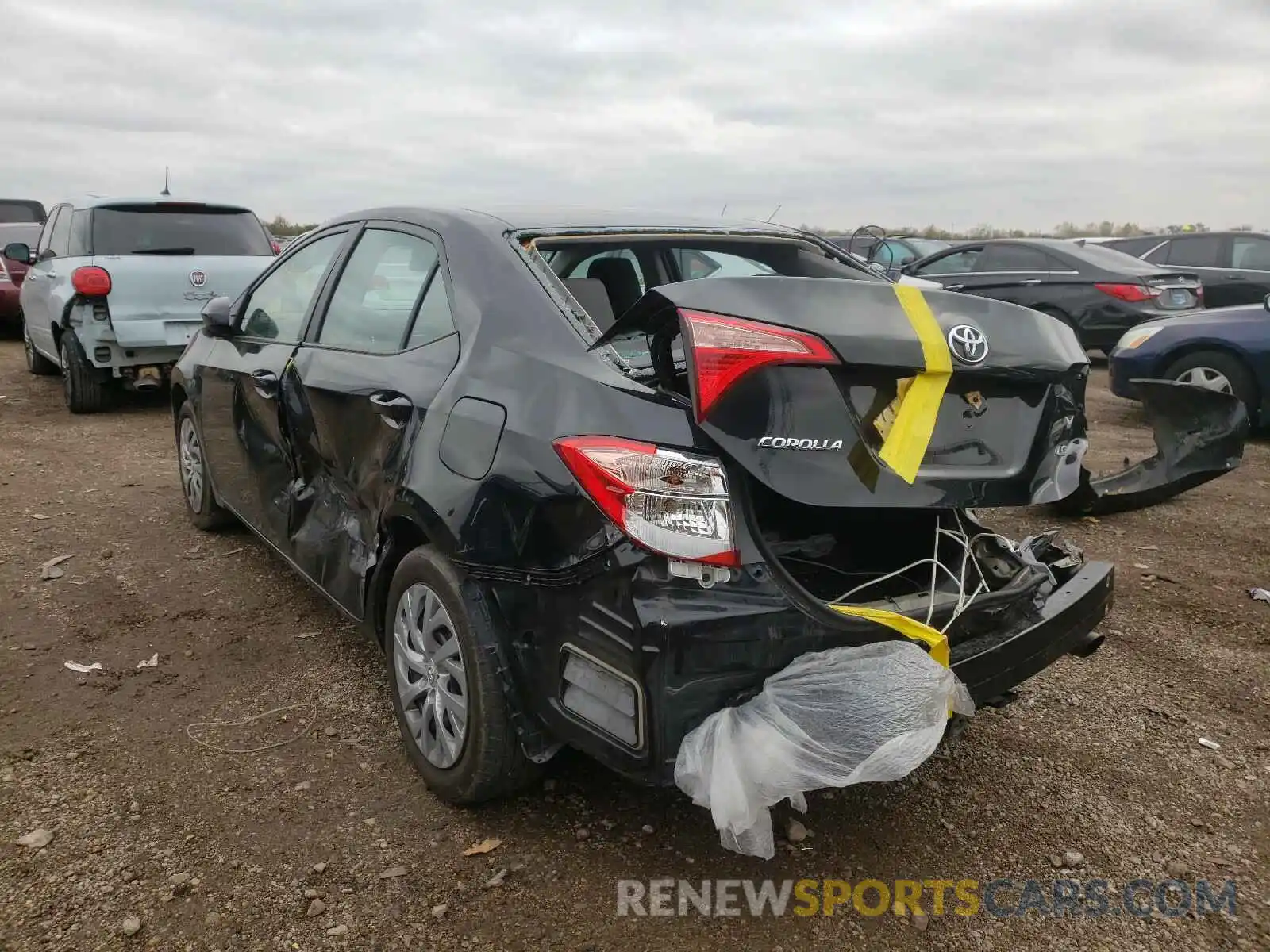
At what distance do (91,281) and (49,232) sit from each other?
253 centimetres

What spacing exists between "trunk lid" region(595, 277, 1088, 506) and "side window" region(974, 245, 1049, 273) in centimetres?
908

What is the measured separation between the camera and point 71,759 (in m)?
2.88

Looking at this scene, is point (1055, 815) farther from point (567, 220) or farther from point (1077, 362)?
point (567, 220)

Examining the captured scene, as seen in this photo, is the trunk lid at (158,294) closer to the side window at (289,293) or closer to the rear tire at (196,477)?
the rear tire at (196,477)

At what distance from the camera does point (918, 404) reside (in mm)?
2223

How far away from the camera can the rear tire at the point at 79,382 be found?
8.01 m

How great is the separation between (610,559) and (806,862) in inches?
39.7

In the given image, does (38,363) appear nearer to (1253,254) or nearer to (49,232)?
(49,232)

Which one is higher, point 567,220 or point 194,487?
point 567,220

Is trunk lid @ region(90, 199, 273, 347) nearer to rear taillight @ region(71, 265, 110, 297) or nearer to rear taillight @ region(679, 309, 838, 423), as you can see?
rear taillight @ region(71, 265, 110, 297)

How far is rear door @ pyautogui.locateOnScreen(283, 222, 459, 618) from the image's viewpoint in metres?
2.71

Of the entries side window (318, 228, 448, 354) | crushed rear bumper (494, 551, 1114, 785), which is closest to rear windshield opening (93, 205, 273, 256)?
side window (318, 228, 448, 354)

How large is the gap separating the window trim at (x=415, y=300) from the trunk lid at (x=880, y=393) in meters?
0.69

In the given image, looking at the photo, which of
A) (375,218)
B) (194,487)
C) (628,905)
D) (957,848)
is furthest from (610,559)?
(194,487)
